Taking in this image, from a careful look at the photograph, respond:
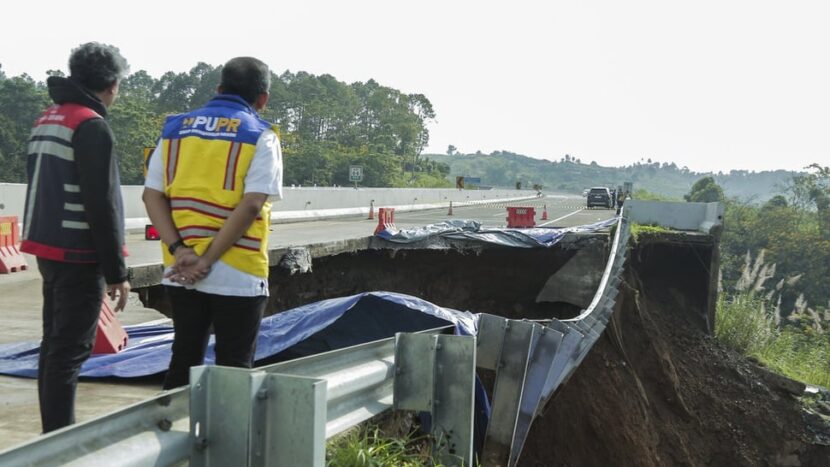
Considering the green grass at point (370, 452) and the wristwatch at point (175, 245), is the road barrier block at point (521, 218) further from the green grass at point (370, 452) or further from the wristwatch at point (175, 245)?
the wristwatch at point (175, 245)

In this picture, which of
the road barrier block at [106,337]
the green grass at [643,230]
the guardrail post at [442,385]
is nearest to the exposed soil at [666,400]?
the green grass at [643,230]

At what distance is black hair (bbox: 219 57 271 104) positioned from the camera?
3.62 metres

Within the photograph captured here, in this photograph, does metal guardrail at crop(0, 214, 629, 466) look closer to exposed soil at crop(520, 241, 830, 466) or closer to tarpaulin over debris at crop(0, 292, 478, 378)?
tarpaulin over debris at crop(0, 292, 478, 378)

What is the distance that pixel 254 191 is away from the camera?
3.39 meters

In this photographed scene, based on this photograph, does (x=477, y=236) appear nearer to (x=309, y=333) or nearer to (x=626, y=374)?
(x=626, y=374)

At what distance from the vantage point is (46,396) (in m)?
3.36

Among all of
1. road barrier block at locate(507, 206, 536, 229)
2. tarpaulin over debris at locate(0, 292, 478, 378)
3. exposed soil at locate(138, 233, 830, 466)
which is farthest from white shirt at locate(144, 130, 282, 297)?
road barrier block at locate(507, 206, 536, 229)

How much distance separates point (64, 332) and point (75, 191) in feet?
1.93

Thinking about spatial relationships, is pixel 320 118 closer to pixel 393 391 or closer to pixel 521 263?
pixel 521 263

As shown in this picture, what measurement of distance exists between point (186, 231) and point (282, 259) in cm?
846

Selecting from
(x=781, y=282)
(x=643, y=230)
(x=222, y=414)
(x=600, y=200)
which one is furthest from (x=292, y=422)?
(x=600, y=200)

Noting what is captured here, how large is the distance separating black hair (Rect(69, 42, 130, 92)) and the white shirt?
0.74 metres

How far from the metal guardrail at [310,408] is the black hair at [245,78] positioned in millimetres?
1221

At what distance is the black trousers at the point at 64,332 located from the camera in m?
3.35
